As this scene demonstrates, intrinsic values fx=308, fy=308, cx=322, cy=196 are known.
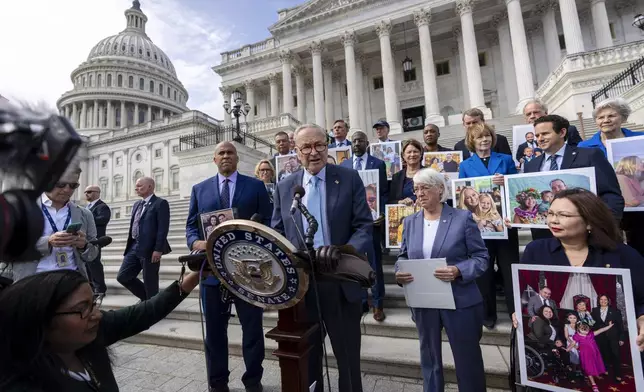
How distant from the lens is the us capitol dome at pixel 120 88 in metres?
68.3

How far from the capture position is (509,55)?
25719mm

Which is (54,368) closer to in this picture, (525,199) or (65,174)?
(65,174)

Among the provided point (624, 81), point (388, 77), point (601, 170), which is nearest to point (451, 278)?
point (601, 170)

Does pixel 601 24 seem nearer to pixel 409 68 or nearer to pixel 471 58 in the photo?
pixel 471 58

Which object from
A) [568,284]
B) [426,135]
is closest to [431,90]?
[426,135]

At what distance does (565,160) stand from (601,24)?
2860 cm

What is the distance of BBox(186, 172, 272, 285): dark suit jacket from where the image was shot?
11.8 ft

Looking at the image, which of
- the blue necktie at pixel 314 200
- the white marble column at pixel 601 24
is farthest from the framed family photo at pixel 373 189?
the white marble column at pixel 601 24

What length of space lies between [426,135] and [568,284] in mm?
3651

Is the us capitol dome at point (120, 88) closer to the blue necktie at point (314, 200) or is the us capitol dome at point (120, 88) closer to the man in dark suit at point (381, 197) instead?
the man in dark suit at point (381, 197)

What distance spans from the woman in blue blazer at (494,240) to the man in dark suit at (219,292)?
8.53ft

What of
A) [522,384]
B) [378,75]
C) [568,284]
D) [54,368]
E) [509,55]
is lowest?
[522,384]

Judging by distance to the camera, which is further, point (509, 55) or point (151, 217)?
point (509, 55)

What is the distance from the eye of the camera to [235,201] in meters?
3.61
